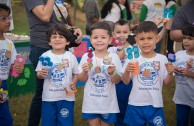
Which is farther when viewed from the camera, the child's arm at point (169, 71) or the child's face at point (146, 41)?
the child's face at point (146, 41)

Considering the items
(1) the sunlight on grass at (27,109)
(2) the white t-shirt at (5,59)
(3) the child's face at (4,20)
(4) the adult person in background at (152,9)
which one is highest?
(4) the adult person in background at (152,9)

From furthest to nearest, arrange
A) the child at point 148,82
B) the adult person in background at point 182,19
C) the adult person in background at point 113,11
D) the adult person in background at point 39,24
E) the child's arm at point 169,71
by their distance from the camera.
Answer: the adult person in background at point 113,11
the adult person in background at point 182,19
the adult person in background at point 39,24
the child at point 148,82
the child's arm at point 169,71

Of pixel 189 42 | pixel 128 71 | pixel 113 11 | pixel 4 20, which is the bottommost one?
pixel 128 71

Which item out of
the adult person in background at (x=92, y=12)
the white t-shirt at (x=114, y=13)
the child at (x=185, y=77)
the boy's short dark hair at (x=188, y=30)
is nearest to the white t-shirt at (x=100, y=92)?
the child at (x=185, y=77)

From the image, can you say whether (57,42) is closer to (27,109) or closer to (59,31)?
(59,31)

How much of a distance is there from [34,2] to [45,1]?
159 mm

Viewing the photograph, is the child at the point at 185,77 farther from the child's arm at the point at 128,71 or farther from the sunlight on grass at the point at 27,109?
the sunlight on grass at the point at 27,109

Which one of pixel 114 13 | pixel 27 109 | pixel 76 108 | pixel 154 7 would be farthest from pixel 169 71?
pixel 154 7

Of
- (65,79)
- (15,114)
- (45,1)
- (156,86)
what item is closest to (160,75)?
(156,86)

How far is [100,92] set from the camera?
3.71 m

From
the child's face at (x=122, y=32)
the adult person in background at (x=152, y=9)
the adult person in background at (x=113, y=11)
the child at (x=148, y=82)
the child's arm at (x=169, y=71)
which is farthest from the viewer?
the adult person in background at (x=152, y=9)

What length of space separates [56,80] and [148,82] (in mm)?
915

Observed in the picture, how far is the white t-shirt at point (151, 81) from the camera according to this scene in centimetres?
363

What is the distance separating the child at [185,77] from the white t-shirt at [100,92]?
2.22 feet
